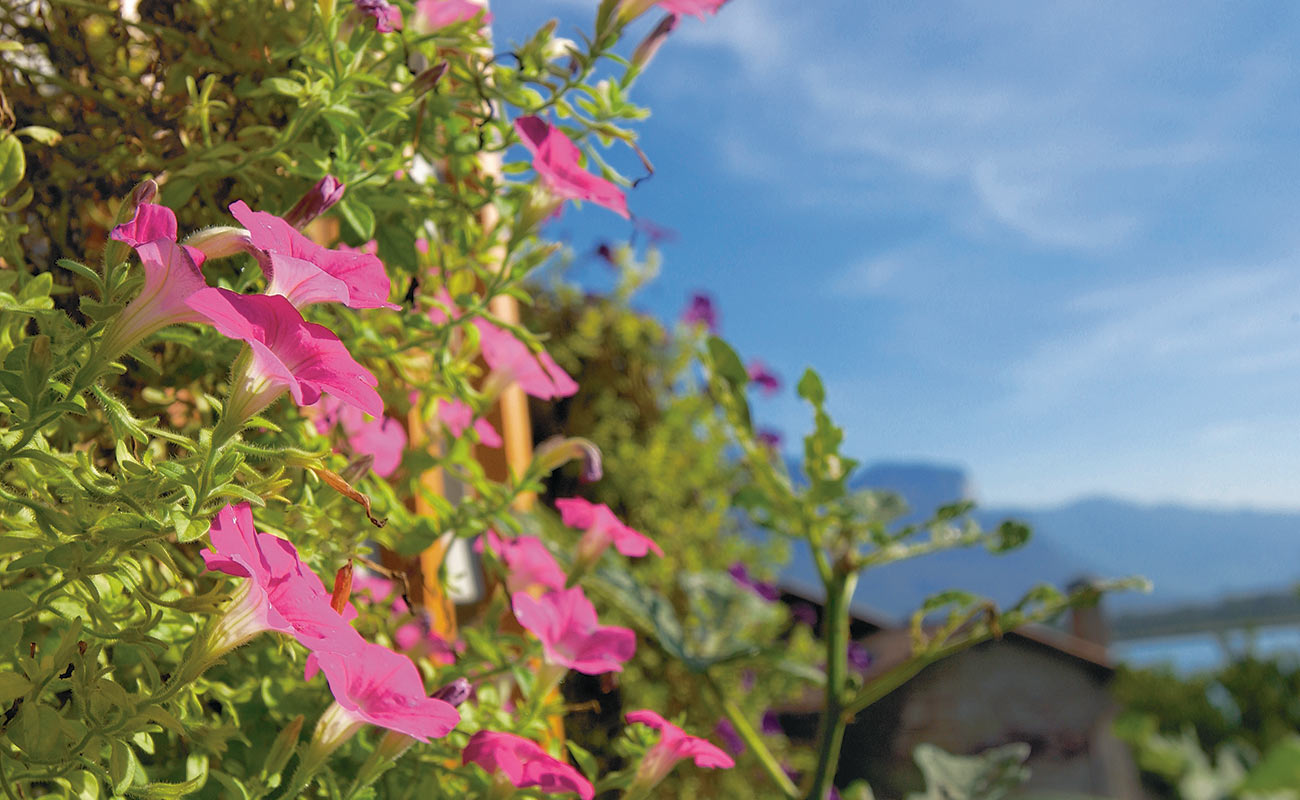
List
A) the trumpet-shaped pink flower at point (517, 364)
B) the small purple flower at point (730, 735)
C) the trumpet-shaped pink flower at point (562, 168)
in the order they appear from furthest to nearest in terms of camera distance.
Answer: the small purple flower at point (730, 735) < the trumpet-shaped pink flower at point (517, 364) < the trumpet-shaped pink flower at point (562, 168)

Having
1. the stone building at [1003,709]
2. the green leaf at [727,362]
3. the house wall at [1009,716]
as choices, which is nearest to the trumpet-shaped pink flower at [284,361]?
the green leaf at [727,362]

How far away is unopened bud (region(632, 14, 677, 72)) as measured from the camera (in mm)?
1007

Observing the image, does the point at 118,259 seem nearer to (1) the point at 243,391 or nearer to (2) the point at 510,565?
(1) the point at 243,391

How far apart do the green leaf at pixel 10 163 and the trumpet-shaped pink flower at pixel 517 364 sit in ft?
1.63

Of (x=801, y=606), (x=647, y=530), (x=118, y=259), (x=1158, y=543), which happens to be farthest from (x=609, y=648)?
(x=1158, y=543)

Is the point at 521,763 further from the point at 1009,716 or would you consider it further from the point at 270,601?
the point at 1009,716

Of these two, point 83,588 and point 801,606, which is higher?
point 801,606

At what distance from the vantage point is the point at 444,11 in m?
0.99

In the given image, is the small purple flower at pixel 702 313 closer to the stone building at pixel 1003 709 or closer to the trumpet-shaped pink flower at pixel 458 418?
the trumpet-shaped pink flower at pixel 458 418

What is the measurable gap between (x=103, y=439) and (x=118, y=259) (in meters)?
0.37

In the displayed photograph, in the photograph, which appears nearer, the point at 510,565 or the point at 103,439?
the point at 103,439

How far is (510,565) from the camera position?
114cm

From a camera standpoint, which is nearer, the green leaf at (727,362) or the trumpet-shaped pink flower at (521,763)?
the trumpet-shaped pink flower at (521,763)

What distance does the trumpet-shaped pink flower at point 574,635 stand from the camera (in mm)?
1003
